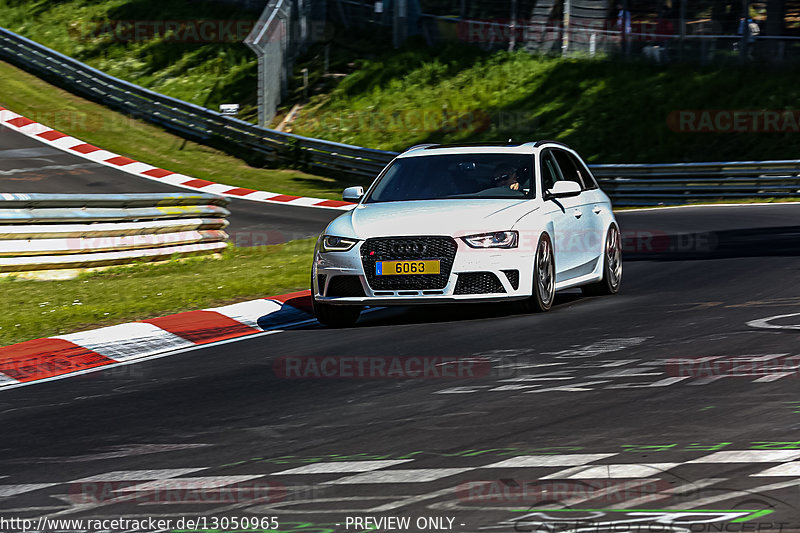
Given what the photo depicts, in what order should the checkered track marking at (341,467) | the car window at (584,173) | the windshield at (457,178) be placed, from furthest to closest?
the car window at (584,173)
the windshield at (457,178)
the checkered track marking at (341,467)

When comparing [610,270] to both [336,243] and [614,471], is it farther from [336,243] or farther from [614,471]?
[614,471]

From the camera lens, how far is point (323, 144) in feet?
107

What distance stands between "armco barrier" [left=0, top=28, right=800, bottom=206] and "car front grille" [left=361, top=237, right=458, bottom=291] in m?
18.0

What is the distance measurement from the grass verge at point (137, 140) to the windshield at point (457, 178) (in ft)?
58.0

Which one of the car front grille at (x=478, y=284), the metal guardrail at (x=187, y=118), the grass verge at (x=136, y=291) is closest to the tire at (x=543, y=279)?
the car front grille at (x=478, y=284)

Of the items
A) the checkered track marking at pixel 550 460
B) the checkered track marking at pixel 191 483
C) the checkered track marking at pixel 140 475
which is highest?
the checkered track marking at pixel 550 460

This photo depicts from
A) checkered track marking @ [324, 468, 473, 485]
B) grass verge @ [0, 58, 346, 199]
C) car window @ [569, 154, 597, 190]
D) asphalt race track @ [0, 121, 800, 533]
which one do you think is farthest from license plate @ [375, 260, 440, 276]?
grass verge @ [0, 58, 346, 199]

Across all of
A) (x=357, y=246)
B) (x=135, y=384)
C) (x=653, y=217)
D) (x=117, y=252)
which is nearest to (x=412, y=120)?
(x=653, y=217)

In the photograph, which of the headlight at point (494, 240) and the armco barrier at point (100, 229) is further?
the armco barrier at point (100, 229)

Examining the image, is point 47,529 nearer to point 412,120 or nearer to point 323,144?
point 323,144

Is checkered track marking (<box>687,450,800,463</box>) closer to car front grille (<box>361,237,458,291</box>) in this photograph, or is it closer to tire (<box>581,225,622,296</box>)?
car front grille (<box>361,237,458,291</box>)

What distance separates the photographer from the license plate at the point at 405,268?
10227mm

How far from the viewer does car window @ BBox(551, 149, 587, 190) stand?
12195 mm

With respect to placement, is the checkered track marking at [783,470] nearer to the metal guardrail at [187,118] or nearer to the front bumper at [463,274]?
the front bumper at [463,274]
